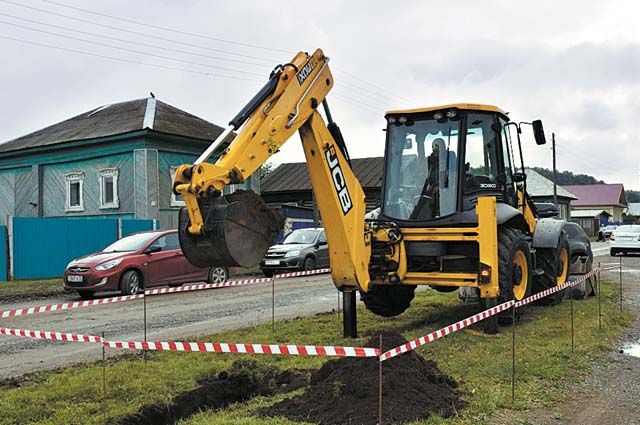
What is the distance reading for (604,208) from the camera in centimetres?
9456

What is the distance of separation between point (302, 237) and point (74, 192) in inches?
450

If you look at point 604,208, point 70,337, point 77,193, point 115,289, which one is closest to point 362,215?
point 70,337

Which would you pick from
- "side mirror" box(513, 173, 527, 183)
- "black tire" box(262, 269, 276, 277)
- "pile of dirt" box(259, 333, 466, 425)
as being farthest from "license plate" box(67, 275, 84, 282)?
"pile of dirt" box(259, 333, 466, 425)

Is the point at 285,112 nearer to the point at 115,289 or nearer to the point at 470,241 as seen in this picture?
the point at 470,241

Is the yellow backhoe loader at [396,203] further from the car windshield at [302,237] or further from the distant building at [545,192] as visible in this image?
the distant building at [545,192]

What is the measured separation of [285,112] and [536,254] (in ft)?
20.5

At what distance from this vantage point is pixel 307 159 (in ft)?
25.6

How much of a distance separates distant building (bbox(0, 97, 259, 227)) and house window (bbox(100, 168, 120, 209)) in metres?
0.04

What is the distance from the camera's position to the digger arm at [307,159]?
6.13 meters

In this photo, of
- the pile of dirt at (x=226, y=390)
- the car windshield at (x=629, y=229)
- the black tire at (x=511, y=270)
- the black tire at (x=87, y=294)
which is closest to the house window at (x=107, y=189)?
the black tire at (x=87, y=294)

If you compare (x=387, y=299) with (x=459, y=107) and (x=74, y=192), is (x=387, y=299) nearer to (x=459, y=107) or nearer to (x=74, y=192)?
(x=459, y=107)

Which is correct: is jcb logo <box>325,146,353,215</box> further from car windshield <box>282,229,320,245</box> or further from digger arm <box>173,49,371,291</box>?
car windshield <box>282,229,320,245</box>

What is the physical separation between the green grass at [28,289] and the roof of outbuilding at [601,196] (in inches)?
3375

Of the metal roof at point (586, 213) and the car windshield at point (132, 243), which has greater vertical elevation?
the metal roof at point (586, 213)
